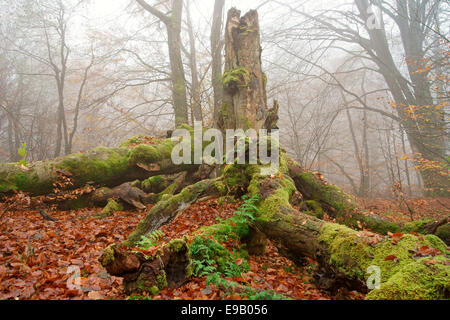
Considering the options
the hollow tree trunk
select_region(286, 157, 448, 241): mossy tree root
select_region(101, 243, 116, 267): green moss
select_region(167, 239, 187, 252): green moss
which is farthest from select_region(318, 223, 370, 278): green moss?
the hollow tree trunk

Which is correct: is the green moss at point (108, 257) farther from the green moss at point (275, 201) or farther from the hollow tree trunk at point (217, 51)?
the hollow tree trunk at point (217, 51)

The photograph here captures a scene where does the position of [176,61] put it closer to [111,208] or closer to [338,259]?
[111,208]

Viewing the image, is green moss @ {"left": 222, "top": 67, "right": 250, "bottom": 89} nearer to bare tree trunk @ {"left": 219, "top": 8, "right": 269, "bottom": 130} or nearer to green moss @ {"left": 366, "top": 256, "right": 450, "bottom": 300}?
bare tree trunk @ {"left": 219, "top": 8, "right": 269, "bottom": 130}

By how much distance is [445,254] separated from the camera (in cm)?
243

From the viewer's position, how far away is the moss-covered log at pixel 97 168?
19.6 ft

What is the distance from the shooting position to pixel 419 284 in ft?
6.70

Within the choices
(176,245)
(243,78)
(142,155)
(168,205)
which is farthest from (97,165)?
(176,245)

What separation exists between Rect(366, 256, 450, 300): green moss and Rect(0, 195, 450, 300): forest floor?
102 centimetres

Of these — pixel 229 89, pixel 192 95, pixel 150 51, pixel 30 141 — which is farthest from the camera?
pixel 30 141

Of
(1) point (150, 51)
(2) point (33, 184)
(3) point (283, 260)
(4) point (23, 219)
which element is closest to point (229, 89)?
(3) point (283, 260)

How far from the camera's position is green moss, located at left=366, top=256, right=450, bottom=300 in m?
1.97

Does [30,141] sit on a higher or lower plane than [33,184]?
higher
